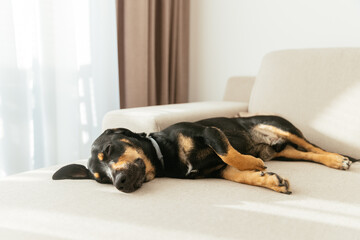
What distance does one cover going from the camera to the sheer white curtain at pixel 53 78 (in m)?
2.31

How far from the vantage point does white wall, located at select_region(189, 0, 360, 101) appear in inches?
109

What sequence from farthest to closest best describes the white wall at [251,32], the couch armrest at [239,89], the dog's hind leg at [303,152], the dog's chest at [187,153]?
the couch armrest at [239,89], the white wall at [251,32], the dog's hind leg at [303,152], the dog's chest at [187,153]

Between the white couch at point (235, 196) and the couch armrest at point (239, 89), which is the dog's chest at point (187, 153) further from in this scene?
the couch armrest at point (239, 89)

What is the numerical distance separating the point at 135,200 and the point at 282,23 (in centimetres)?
244

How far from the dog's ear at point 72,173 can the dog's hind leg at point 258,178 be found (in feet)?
2.30

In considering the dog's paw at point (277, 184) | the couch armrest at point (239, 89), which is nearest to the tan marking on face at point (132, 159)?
the dog's paw at point (277, 184)

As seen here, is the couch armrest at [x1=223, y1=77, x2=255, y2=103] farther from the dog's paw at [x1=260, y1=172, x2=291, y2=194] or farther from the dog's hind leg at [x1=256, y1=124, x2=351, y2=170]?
the dog's paw at [x1=260, y1=172, x2=291, y2=194]

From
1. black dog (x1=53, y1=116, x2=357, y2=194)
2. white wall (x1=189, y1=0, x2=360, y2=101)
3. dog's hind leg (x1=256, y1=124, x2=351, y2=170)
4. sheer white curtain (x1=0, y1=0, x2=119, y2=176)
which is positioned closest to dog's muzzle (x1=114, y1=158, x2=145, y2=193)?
black dog (x1=53, y1=116, x2=357, y2=194)

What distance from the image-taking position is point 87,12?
9.06 feet

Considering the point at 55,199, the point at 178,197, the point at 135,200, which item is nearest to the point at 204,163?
the point at 178,197

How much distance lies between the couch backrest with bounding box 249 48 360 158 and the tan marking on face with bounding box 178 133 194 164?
83 cm

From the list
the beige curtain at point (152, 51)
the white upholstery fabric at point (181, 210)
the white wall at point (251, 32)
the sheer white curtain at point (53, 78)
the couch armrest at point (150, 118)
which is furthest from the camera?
the beige curtain at point (152, 51)

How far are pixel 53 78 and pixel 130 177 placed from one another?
1547 millimetres

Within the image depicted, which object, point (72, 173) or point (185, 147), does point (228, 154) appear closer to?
point (185, 147)
